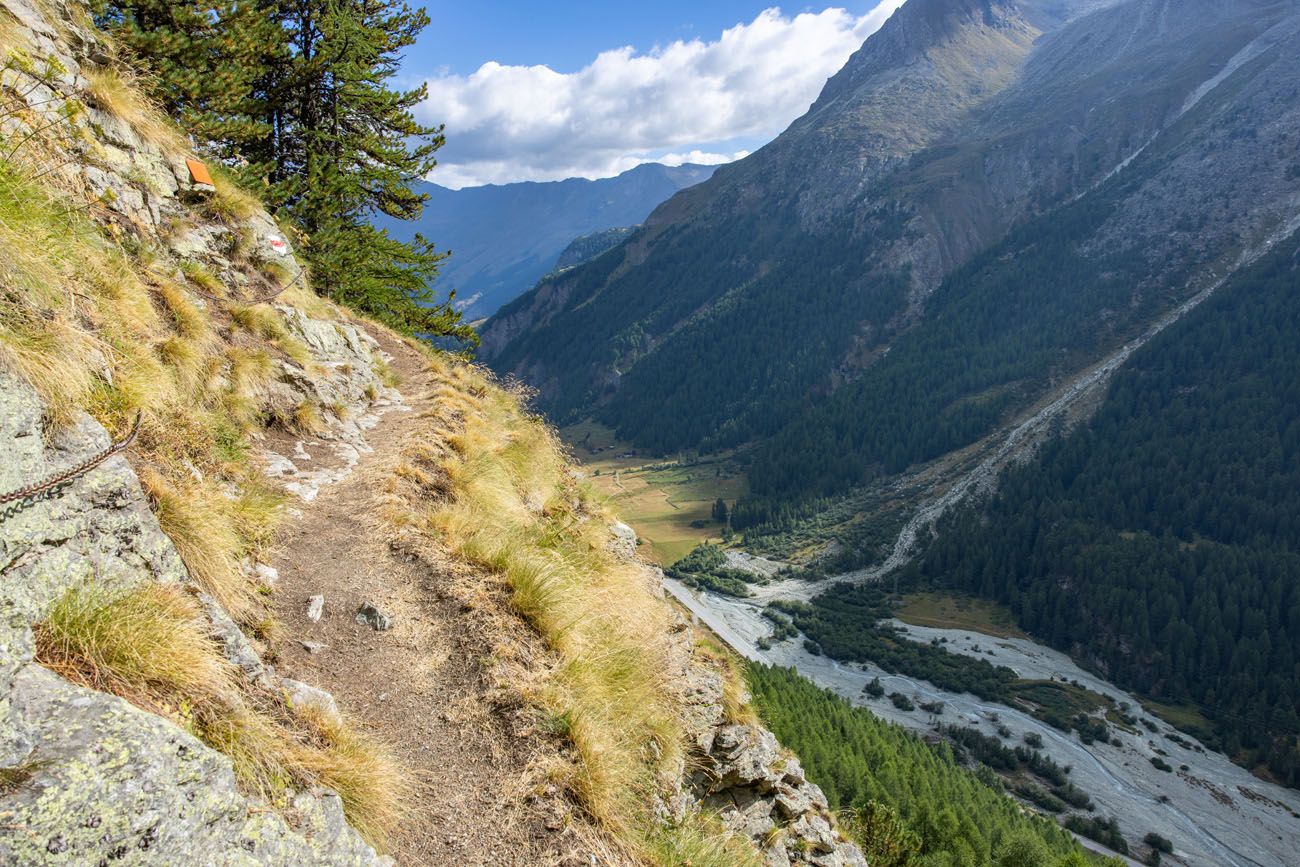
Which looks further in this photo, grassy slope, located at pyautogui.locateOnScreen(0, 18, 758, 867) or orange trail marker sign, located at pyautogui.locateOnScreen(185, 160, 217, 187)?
orange trail marker sign, located at pyautogui.locateOnScreen(185, 160, 217, 187)

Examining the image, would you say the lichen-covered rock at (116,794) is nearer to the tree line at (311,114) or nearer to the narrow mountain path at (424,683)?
the narrow mountain path at (424,683)

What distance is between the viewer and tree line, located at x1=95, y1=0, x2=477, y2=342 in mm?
13461

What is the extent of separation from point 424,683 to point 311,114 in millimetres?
17529

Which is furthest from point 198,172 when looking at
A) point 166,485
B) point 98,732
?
point 98,732

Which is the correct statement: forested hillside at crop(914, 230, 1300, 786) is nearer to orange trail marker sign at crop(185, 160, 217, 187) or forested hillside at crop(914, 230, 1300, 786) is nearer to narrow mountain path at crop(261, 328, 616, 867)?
narrow mountain path at crop(261, 328, 616, 867)

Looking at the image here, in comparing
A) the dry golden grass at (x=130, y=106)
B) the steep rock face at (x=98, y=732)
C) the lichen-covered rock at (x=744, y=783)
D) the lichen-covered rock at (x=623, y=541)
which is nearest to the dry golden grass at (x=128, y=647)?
the steep rock face at (x=98, y=732)

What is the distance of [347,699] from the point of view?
5.30 m

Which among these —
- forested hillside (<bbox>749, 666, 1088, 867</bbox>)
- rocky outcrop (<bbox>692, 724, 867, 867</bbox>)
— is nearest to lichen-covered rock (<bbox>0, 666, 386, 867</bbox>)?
rocky outcrop (<bbox>692, 724, 867, 867</bbox>)

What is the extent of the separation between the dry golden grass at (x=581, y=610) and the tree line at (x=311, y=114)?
8233 mm

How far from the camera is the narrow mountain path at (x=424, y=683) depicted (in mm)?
4723

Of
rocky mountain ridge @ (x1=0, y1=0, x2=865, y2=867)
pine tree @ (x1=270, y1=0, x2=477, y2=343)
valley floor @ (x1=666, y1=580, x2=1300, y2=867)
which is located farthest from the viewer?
valley floor @ (x1=666, y1=580, x2=1300, y2=867)

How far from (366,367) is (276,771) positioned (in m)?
11.7

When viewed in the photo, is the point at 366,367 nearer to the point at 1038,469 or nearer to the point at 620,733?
the point at 620,733

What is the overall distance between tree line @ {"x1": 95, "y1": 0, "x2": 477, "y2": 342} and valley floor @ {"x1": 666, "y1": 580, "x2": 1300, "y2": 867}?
259 ft
